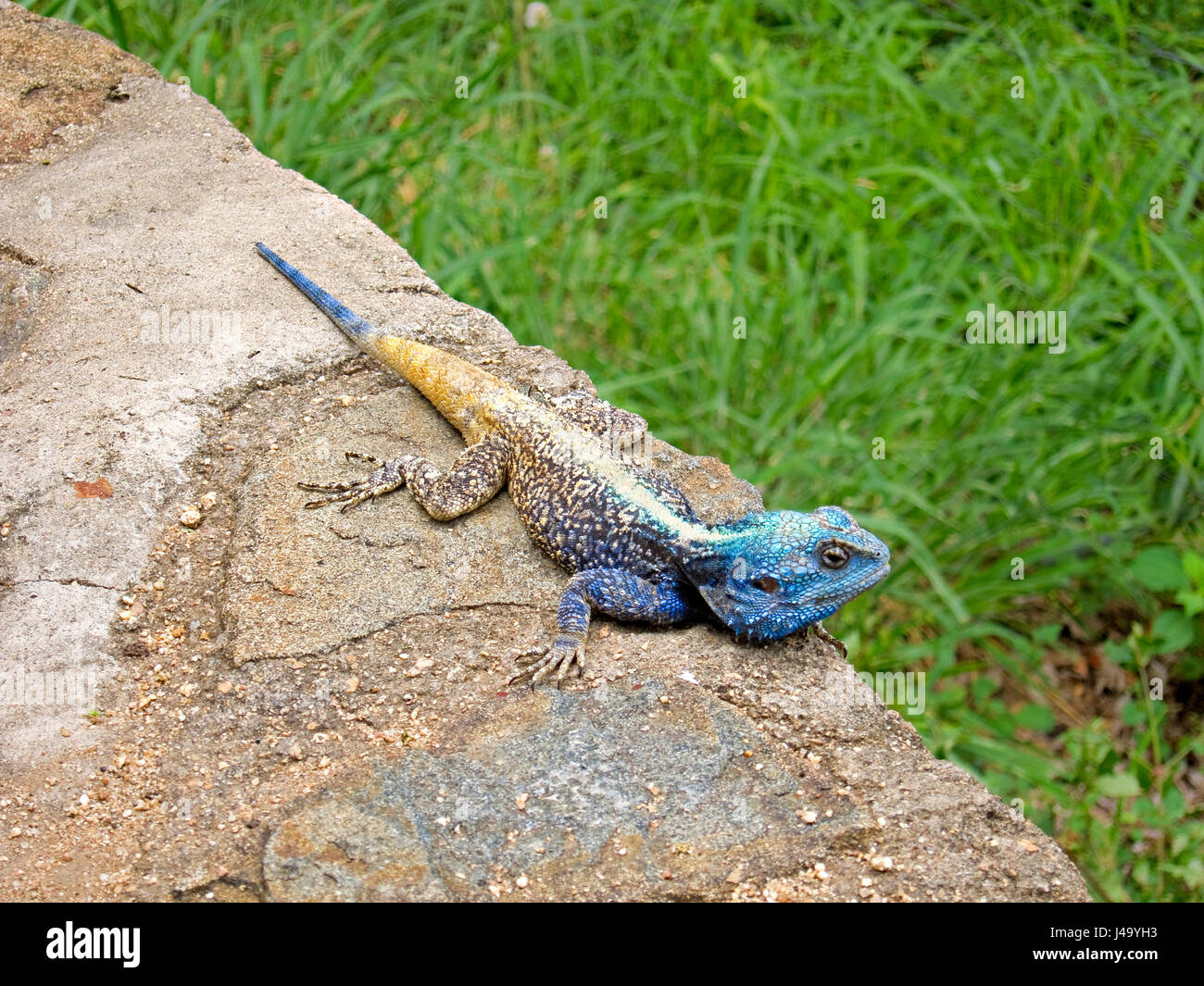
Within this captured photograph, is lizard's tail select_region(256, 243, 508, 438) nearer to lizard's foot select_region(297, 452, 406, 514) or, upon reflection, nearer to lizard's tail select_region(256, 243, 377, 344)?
lizard's tail select_region(256, 243, 377, 344)

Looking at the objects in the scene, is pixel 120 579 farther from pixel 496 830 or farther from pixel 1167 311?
Result: pixel 1167 311

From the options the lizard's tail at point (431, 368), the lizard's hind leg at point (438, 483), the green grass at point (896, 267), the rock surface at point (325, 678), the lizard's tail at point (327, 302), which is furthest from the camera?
the green grass at point (896, 267)

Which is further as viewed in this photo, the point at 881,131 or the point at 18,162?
the point at 881,131

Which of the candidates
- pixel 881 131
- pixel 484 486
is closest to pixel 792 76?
pixel 881 131

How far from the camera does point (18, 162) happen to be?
5.68 m

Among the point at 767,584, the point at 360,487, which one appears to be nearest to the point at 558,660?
the point at 767,584

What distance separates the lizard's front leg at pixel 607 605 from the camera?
3902 mm

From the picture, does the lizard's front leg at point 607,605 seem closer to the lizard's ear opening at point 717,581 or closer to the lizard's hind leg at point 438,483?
the lizard's ear opening at point 717,581

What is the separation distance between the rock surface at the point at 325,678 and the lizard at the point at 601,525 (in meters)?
0.10

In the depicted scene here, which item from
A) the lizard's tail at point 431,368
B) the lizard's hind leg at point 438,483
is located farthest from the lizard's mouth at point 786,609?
the lizard's tail at point 431,368

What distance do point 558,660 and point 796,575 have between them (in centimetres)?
79

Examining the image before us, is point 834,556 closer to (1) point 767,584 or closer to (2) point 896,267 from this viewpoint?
(1) point 767,584

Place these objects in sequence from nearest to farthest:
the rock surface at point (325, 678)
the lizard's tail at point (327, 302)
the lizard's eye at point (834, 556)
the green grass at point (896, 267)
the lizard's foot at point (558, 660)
Result: the rock surface at point (325, 678), the lizard's foot at point (558, 660), the lizard's eye at point (834, 556), the lizard's tail at point (327, 302), the green grass at point (896, 267)

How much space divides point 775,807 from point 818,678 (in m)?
0.57
